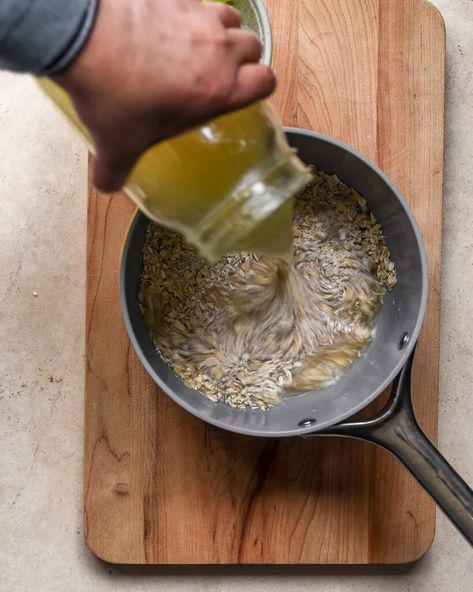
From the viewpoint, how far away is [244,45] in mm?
398

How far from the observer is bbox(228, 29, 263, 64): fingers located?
392mm

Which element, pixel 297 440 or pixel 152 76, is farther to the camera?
pixel 297 440

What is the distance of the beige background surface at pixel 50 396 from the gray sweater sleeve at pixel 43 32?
0.41 meters

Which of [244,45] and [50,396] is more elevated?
[244,45]

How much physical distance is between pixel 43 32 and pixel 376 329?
1.52 feet

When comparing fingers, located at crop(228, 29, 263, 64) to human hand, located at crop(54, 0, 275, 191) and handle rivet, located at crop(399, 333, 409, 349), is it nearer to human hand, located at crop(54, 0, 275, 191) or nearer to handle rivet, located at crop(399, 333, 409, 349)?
human hand, located at crop(54, 0, 275, 191)

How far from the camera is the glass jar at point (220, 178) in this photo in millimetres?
464

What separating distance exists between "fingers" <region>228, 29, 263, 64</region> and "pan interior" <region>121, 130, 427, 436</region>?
0.77 feet

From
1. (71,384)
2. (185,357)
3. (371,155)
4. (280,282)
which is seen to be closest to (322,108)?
(371,155)

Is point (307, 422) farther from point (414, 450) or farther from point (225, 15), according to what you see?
point (225, 15)

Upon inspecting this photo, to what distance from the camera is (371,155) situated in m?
0.71

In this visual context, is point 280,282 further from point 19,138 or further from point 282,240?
point 19,138

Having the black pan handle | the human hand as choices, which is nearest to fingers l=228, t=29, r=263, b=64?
the human hand

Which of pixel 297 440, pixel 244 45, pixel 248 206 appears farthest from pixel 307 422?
pixel 244 45
